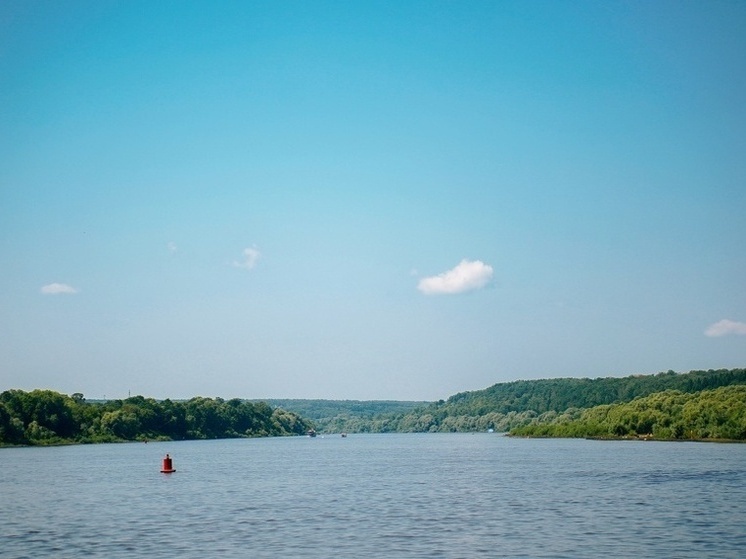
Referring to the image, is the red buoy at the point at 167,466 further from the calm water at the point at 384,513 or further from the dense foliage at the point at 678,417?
the dense foliage at the point at 678,417

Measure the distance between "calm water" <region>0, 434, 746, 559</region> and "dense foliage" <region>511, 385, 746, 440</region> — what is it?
53.0 m

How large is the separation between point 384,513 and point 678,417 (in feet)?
360

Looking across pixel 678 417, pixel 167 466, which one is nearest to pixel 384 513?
pixel 167 466

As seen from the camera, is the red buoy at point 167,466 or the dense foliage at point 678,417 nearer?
the red buoy at point 167,466

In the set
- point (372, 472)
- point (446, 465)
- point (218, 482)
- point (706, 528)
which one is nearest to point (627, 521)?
point (706, 528)

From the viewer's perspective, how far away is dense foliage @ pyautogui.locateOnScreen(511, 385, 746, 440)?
132375 millimetres

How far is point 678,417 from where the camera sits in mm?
144000

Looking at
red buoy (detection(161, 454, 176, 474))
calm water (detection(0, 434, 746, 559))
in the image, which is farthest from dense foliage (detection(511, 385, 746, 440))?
red buoy (detection(161, 454, 176, 474))

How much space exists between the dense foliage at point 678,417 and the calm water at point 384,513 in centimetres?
5297

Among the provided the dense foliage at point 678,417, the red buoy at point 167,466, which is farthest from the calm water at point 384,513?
the dense foliage at point 678,417

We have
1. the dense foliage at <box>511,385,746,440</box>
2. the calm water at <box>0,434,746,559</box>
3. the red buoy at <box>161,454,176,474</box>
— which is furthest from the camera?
the dense foliage at <box>511,385,746,440</box>

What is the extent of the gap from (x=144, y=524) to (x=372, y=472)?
43.1 m

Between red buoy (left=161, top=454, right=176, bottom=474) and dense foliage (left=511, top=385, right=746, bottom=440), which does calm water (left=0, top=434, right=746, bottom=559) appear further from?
dense foliage (left=511, top=385, right=746, bottom=440)

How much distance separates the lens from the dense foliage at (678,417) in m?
132
